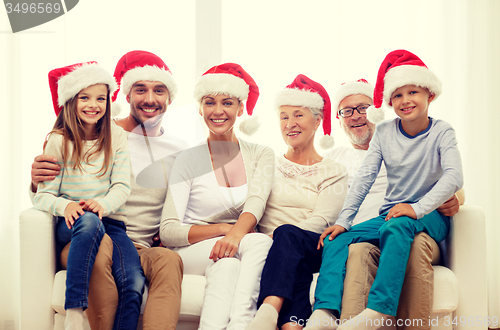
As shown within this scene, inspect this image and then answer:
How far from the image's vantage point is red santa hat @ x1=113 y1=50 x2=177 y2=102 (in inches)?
80.0

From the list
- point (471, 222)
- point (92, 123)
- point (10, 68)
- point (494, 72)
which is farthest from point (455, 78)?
point (10, 68)

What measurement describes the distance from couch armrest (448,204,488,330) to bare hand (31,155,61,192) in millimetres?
1583

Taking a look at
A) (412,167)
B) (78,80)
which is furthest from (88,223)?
(412,167)

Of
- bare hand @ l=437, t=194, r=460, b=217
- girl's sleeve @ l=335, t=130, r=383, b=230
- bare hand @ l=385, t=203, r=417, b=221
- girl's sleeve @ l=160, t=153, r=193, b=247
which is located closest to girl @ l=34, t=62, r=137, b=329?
girl's sleeve @ l=160, t=153, r=193, b=247

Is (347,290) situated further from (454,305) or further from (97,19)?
(97,19)

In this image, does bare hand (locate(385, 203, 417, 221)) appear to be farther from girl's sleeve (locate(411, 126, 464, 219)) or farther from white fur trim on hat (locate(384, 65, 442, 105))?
white fur trim on hat (locate(384, 65, 442, 105))

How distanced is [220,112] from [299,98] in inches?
16.7

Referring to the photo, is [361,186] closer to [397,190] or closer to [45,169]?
[397,190]

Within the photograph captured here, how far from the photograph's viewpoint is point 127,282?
1.44 meters

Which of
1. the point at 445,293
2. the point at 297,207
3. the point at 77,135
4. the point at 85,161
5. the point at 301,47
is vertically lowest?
the point at 445,293

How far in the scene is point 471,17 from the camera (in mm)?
2406

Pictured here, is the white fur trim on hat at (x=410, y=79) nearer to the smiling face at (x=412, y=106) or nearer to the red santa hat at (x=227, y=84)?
the smiling face at (x=412, y=106)

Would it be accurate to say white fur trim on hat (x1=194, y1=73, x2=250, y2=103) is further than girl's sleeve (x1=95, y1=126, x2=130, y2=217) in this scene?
Yes

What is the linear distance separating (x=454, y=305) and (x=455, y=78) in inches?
58.2
